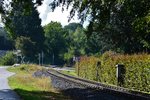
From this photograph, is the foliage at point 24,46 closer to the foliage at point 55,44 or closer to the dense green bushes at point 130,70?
the foliage at point 55,44

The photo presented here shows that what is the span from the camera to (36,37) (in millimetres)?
157250

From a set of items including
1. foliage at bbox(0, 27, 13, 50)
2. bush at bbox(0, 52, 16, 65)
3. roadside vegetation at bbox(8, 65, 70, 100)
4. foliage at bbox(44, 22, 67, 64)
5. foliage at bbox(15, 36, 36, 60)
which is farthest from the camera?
foliage at bbox(0, 27, 13, 50)

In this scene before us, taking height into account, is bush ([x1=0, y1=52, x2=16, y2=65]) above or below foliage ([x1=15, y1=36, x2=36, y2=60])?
below

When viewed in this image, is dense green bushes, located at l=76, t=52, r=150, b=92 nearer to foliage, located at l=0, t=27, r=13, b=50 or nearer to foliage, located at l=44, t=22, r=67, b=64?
foliage, located at l=44, t=22, r=67, b=64

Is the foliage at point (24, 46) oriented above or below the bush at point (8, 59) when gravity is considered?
above

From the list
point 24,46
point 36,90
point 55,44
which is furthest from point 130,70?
point 55,44

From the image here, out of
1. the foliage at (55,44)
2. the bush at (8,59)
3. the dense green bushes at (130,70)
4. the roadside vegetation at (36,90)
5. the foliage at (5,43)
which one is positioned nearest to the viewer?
the roadside vegetation at (36,90)

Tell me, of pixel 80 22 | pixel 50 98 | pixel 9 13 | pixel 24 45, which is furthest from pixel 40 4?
pixel 24 45

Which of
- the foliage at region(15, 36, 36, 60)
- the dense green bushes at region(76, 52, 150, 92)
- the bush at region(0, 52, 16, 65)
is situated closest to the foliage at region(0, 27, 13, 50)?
the foliage at region(15, 36, 36, 60)

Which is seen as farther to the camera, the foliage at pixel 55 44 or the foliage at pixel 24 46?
the foliage at pixel 55 44

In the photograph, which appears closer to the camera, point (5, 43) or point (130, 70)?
point (130, 70)

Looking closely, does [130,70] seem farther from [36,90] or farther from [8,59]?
[8,59]

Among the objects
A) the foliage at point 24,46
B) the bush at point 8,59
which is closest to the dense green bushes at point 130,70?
the bush at point 8,59

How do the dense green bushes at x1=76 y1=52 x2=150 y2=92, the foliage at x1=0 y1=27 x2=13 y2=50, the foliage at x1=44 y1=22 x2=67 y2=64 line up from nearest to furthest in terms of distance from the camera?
the dense green bushes at x1=76 y1=52 x2=150 y2=92
the foliage at x1=44 y1=22 x2=67 y2=64
the foliage at x1=0 y1=27 x2=13 y2=50
